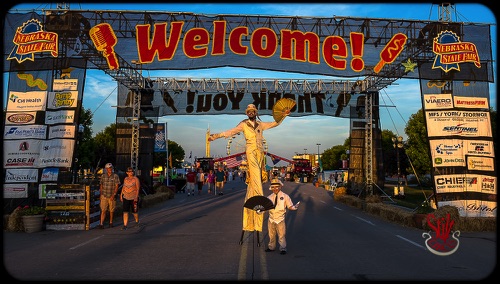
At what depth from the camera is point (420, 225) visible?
1355 cm

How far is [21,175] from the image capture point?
14781 mm

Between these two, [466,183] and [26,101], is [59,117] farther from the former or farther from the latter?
[466,183]

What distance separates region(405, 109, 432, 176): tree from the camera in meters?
46.7

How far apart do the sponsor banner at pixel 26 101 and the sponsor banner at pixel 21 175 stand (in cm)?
212

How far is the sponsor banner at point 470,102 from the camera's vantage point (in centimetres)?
1508

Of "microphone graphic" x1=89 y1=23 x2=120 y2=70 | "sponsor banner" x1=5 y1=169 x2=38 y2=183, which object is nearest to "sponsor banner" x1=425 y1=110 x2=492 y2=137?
"microphone graphic" x1=89 y1=23 x2=120 y2=70

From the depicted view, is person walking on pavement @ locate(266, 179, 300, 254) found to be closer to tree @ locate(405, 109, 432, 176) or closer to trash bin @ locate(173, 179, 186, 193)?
trash bin @ locate(173, 179, 186, 193)

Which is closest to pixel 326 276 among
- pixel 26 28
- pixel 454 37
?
pixel 454 37

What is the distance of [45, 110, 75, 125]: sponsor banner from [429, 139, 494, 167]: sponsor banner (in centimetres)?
1256

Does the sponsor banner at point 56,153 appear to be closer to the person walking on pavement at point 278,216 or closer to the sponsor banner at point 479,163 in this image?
the person walking on pavement at point 278,216

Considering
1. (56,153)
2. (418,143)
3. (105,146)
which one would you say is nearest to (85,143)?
(105,146)

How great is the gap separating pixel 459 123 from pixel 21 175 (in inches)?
591

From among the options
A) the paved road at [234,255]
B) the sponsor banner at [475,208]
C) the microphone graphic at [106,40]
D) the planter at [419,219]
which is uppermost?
the microphone graphic at [106,40]

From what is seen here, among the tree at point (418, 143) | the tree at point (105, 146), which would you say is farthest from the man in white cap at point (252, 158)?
the tree at point (105, 146)
